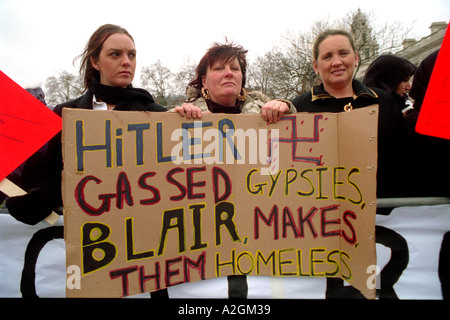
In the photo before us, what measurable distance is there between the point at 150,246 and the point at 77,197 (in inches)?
13.8

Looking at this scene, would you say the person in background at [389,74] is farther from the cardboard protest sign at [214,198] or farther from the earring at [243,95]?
the cardboard protest sign at [214,198]

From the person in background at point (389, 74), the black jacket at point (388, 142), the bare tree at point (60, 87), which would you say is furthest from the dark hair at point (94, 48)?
the bare tree at point (60, 87)

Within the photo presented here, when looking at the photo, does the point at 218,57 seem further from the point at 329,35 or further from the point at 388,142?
the point at 388,142

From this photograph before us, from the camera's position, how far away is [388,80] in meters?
2.28

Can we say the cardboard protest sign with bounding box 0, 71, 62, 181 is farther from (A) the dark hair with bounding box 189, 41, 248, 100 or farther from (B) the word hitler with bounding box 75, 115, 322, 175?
(A) the dark hair with bounding box 189, 41, 248, 100

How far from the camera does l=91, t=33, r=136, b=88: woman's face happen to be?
5.39ft

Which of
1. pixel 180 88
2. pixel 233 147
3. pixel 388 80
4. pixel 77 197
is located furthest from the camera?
pixel 180 88

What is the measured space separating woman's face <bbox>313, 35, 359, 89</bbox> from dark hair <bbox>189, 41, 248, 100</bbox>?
1.51ft

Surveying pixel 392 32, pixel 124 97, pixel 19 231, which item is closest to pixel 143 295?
pixel 19 231

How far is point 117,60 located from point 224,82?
1.91ft

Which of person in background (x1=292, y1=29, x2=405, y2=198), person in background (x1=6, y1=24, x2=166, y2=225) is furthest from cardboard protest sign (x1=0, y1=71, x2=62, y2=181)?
person in background (x1=292, y1=29, x2=405, y2=198)

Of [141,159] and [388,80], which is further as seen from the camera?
[388,80]

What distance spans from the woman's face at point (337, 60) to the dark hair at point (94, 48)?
1.10m
